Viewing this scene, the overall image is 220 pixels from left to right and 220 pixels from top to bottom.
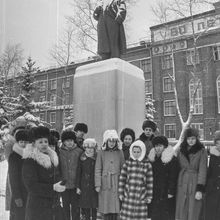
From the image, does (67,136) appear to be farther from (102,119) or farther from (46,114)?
(46,114)

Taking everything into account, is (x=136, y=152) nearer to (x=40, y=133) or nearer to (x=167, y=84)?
(x=40, y=133)

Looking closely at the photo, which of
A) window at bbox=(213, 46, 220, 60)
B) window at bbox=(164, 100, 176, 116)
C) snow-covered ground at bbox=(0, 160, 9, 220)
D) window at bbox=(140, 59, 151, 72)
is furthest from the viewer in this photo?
window at bbox=(140, 59, 151, 72)

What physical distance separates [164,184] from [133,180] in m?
0.51

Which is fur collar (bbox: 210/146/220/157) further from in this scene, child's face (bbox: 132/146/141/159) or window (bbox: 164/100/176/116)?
window (bbox: 164/100/176/116)

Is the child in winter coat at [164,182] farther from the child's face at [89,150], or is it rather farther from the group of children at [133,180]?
the child's face at [89,150]

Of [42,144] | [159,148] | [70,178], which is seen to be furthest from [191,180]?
[42,144]

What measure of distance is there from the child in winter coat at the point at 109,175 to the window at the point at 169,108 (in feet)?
95.5

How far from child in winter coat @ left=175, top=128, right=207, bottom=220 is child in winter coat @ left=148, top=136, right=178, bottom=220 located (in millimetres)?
98

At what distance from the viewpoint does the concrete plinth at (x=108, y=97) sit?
587 cm

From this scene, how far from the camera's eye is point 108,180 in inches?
165

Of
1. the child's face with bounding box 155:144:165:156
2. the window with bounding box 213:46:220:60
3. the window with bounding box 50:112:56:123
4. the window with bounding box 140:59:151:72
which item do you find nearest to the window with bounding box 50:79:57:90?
the window with bounding box 50:112:56:123

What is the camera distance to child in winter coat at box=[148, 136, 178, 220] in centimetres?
405

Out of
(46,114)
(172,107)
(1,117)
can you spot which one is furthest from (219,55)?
(46,114)

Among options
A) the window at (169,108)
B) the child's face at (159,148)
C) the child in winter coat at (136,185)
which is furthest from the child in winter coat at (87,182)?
the window at (169,108)
